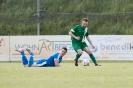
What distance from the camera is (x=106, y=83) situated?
11617 millimetres

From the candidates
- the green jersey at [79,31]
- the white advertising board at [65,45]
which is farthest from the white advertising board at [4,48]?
the green jersey at [79,31]

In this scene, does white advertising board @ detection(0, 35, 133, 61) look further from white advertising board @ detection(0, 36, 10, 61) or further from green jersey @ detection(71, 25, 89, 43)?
green jersey @ detection(71, 25, 89, 43)

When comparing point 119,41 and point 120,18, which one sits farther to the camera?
point 120,18

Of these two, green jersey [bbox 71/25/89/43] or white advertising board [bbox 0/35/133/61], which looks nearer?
green jersey [bbox 71/25/89/43]

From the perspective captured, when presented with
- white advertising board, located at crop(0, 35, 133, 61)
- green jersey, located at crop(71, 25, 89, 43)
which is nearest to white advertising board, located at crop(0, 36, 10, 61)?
white advertising board, located at crop(0, 35, 133, 61)

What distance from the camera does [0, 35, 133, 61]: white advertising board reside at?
89.9 ft

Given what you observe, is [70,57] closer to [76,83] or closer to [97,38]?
[97,38]

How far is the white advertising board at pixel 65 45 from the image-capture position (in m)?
27.4

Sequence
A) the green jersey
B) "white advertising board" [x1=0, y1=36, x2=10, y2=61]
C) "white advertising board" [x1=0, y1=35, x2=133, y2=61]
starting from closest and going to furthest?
the green jersey, "white advertising board" [x1=0, y1=35, x2=133, y2=61], "white advertising board" [x1=0, y1=36, x2=10, y2=61]

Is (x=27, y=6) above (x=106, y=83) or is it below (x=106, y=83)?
above

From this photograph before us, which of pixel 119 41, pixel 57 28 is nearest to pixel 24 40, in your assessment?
pixel 119 41

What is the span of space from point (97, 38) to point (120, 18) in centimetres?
947

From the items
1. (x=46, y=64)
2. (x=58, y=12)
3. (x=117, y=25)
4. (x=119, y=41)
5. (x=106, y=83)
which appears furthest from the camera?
(x=58, y=12)

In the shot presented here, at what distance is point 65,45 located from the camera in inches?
1093
